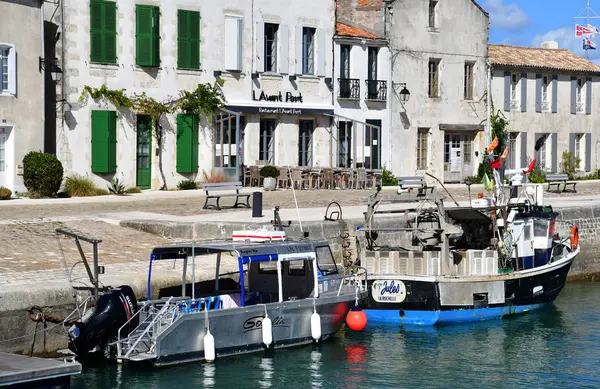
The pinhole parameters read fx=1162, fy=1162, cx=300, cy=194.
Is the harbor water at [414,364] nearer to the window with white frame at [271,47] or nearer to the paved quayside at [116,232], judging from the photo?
the paved quayside at [116,232]

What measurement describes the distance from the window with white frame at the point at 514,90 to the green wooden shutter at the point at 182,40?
15.4 m

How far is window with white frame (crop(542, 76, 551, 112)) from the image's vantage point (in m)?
45.0

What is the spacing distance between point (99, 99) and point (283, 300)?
14281 mm

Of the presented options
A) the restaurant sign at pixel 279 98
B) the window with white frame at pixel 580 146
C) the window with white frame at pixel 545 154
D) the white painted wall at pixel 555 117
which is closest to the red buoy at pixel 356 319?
the restaurant sign at pixel 279 98

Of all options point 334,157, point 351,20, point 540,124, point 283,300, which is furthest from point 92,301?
point 540,124

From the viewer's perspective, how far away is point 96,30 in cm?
3075

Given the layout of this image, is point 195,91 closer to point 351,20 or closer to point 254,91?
point 254,91

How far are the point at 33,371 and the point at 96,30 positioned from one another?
18222 millimetres

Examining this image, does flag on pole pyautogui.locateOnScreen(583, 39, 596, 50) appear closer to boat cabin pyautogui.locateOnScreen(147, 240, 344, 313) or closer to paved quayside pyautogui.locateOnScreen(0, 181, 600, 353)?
paved quayside pyautogui.locateOnScreen(0, 181, 600, 353)

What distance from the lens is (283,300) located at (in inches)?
724

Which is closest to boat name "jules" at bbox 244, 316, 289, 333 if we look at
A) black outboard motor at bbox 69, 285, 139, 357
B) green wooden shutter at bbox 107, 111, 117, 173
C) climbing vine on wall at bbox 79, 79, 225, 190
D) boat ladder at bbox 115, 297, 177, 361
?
boat ladder at bbox 115, 297, 177, 361

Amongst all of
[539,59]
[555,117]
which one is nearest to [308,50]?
[539,59]

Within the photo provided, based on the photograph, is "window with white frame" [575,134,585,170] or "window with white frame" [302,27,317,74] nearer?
"window with white frame" [302,27,317,74]

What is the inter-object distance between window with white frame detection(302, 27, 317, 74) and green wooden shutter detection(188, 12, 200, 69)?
4115mm
